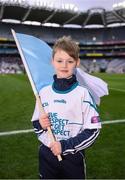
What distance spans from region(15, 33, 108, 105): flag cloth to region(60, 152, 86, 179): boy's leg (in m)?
0.64

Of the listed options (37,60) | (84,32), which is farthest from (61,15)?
(37,60)

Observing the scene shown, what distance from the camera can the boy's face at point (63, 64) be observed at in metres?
3.59

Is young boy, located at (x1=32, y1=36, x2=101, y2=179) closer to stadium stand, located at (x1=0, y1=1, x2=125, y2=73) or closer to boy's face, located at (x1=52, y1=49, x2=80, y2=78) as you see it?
boy's face, located at (x1=52, y1=49, x2=80, y2=78)

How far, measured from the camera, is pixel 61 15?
92188 millimetres

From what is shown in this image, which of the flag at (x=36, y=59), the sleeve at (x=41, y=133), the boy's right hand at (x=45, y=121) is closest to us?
the boy's right hand at (x=45, y=121)

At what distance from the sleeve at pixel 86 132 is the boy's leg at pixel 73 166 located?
101 millimetres

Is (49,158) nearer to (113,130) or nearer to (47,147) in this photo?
(47,147)

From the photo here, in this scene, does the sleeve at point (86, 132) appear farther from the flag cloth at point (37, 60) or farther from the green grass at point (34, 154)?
the green grass at point (34, 154)

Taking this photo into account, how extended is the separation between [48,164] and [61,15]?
90.1m

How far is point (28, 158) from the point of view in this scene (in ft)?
22.9

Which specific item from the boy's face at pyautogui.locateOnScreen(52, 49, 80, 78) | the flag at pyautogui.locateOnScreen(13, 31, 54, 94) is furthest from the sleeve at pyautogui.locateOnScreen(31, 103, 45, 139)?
the boy's face at pyautogui.locateOnScreen(52, 49, 80, 78)

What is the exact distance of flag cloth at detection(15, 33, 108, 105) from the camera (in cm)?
385

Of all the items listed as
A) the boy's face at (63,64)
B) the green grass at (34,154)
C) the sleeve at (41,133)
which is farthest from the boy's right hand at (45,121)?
the green grass at (34,154)

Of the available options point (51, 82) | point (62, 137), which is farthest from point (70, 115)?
point (51, 82)
